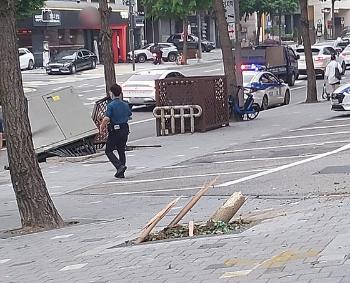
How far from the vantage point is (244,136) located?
2294 cm

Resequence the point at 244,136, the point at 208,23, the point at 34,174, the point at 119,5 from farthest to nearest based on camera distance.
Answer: the point at 208,23, the point at 119,5, the point at 244,136, the point at 34,174

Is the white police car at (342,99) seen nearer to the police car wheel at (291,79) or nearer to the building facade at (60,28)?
the police car wheel at (291,79)

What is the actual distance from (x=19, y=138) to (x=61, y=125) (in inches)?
362

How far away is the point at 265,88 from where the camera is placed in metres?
31.2

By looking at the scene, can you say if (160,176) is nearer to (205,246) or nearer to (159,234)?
(159,234)

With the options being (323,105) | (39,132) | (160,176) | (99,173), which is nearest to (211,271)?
(160,176)

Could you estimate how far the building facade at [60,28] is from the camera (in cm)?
6278

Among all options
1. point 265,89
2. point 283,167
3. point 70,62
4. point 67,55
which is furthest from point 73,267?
point 67,55

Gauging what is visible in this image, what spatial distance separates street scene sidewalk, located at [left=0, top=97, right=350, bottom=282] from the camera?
26.6 feet

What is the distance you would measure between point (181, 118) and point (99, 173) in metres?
6.51

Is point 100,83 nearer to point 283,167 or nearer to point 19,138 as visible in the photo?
point 283,167

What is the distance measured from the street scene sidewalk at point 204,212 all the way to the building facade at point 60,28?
135ft

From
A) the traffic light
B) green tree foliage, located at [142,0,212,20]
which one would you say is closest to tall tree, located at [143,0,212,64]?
green tree foliage, located at [142,0,212,20]

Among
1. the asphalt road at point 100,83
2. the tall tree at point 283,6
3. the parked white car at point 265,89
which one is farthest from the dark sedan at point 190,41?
the parked white car at point 265,89
